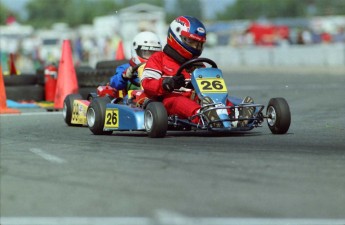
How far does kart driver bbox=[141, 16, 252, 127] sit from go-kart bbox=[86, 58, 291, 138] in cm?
12

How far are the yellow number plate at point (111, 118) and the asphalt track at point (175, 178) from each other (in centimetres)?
15

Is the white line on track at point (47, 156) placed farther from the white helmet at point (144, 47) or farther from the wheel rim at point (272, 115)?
the white helmet at point (144, 47)

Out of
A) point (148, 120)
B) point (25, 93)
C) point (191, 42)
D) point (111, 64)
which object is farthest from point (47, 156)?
point (25, 93)

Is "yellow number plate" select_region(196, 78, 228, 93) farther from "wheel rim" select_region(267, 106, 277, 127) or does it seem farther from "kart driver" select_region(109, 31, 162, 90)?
"kart driver" select_region(109, 31, 162, 90)

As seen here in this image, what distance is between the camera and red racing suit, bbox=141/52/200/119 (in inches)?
395

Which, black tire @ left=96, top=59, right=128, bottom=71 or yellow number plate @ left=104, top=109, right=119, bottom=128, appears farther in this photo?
black tire @ left=96, top=59, right=128, bottom=71

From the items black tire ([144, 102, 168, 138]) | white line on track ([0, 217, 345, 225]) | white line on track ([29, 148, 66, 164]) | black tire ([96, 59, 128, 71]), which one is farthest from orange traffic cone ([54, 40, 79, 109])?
white line on track ([0, 217, 345, 225])

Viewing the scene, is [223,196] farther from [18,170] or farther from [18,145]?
[18,145]

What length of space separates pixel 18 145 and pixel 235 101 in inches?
98.6

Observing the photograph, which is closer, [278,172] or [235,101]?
[278,172]

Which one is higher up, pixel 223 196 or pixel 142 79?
pixel 142 79

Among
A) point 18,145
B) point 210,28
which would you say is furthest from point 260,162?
point 210,28

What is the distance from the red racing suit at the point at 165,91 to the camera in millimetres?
10023

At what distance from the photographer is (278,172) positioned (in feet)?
23.1
